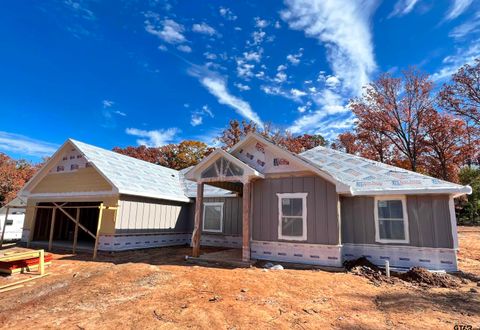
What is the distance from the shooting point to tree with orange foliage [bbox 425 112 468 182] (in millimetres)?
24109

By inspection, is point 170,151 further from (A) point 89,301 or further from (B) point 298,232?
(A) point 89,301

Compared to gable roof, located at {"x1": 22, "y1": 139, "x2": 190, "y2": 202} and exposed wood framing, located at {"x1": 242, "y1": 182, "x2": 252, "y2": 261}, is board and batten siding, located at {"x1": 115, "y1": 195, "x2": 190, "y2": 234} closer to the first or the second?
gable roof, located at {"x1": 22, "y1": 139, "x2": 190, "y2": 202}

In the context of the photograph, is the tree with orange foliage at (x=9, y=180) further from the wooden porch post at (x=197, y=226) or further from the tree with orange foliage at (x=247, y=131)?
the wooden porch post at (x=197, y=226)

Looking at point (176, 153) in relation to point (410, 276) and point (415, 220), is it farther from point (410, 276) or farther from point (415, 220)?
point (410, 276)

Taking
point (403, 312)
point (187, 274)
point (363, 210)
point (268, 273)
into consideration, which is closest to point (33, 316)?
point (187, 274)

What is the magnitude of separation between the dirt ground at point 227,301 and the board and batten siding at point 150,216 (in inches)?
156


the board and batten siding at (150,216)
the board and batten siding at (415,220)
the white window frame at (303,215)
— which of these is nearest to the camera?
the board and batten siding at (415,220)

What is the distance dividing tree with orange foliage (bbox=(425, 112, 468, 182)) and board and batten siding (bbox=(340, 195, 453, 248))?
18.4 meters

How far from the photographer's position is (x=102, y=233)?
13.1 m

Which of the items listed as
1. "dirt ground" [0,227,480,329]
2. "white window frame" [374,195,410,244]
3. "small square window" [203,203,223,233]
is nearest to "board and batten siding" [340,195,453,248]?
"white window frame" [374,195,410,244]

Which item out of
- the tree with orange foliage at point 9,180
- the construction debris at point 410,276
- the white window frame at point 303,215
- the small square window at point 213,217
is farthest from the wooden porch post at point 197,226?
the tree with orange foliage at point 9,180

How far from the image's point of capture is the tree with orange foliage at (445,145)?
79.1 ft

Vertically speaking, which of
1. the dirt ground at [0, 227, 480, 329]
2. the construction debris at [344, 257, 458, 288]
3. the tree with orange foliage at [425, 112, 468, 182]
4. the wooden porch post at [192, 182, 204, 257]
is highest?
the tree with orange foliage at [425, 112, 468, 182]

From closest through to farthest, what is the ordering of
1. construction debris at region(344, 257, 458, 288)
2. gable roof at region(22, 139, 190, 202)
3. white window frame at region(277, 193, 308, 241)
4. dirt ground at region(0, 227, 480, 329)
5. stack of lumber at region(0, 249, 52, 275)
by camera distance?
dirt ground at region(0, 227, 480, 329) < construction debris at region(344, 257, 458, 288) < stack of lumber at region(0, 249, 52, 275) < white window frame at region(277, 193, 308, 241) < gable roof at region(22, 139, 190, 202)
